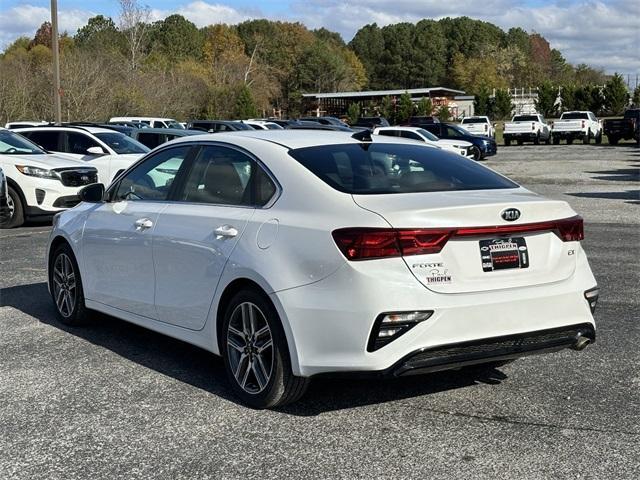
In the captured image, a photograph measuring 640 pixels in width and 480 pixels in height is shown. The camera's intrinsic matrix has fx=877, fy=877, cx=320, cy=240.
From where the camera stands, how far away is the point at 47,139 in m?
17.5

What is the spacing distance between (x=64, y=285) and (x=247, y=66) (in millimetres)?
100653

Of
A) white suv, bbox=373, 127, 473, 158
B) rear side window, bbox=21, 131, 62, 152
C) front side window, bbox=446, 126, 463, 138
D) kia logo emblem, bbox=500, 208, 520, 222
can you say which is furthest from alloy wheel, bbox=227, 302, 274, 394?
front side window, bbox=446, 126, 463, 138

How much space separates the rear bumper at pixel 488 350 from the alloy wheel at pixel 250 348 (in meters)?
0.80

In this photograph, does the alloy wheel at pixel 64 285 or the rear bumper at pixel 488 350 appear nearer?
the rear bumper at pixel 488 350

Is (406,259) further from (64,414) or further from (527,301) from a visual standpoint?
(64,414)

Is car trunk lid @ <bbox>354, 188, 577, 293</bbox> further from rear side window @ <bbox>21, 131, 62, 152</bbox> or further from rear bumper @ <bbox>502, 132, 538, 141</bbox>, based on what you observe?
rear bumper @ <bbox>502, 132, 538, 141</bbox>

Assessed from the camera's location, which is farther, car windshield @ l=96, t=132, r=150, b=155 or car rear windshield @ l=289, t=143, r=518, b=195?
car windshield @ l=96, t=132, r=150, b=155

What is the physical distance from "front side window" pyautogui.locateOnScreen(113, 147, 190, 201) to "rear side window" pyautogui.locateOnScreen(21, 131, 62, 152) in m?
11.6

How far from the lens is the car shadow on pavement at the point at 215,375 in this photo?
203 inches

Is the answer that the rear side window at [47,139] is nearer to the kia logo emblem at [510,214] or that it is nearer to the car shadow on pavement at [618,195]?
the car shadow on pavement at [618,195]

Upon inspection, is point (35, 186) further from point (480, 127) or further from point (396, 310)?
point (480, 127)

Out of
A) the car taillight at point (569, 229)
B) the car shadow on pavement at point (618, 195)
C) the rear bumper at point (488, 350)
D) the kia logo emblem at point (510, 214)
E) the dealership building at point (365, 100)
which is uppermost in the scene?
the dealership building at point (365, 100)

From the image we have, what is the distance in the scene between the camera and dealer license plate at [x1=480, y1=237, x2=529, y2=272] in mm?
4570

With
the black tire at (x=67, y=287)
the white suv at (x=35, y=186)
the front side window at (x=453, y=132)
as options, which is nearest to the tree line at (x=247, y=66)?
the front side window at (x=453, y=132)
